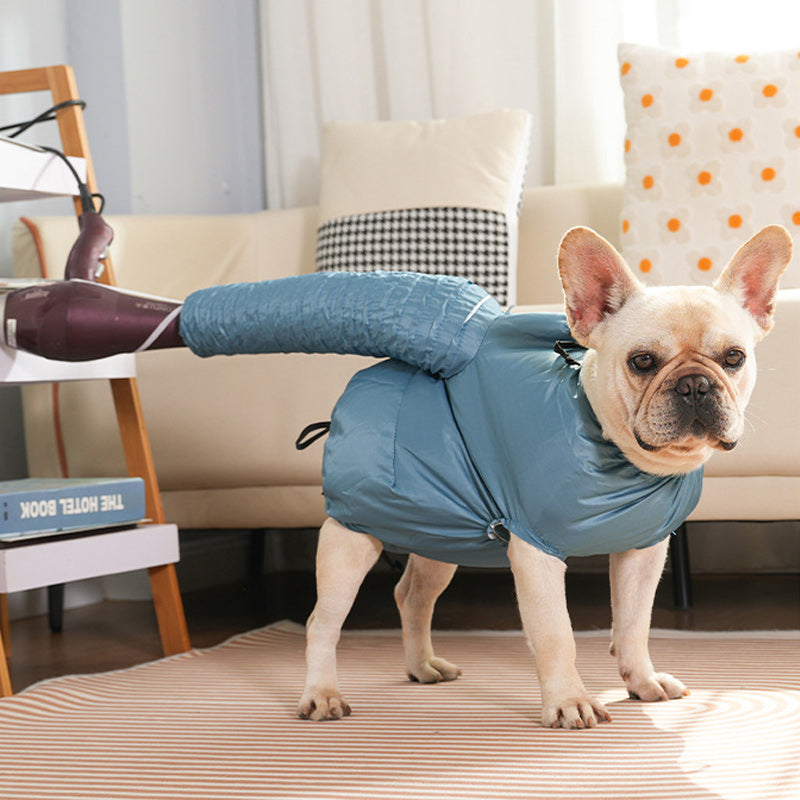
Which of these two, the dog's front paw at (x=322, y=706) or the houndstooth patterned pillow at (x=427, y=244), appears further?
the houndstooth patterned pillow at (x=427, y=244)

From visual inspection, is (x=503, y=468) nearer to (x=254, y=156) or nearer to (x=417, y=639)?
(x=417, y=639)

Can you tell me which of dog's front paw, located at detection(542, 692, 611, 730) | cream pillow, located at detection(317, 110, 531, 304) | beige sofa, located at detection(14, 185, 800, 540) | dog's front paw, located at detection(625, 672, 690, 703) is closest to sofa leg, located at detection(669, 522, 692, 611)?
beige sofa, located at detection(14, 185, 800, 540)

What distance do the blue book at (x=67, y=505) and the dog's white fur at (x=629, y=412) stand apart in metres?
0.56

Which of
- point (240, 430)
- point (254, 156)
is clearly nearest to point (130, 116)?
point (254, 156)

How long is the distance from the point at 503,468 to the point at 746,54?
1431 millimetres

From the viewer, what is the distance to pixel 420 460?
4.17ft

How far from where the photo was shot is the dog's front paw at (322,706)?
130 cm

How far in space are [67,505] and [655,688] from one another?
38.7 inches

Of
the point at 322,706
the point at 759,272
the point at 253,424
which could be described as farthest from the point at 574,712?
the point at 253,424

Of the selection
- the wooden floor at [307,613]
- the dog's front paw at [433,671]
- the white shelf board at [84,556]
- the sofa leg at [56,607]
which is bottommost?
the wooden floor at [307,613]

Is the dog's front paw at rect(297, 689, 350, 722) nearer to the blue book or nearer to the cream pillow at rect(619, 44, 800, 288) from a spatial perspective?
the blue book

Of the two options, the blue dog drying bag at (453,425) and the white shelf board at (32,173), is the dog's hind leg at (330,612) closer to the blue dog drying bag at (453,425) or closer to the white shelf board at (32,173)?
the blue dog drying bag at (453,425)

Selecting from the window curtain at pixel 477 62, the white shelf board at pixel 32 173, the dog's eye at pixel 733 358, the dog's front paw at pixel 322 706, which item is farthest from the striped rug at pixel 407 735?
the window curtain at pixel 477 62

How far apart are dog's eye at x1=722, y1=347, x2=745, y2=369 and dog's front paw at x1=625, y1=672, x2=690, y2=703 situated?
44 cm
